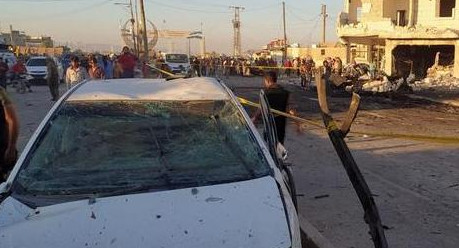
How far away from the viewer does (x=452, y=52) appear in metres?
38.8

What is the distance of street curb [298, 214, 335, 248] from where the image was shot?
4.98 m

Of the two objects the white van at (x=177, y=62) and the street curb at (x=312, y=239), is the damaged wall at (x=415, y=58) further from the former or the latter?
the street curb at (x=312, y=239)

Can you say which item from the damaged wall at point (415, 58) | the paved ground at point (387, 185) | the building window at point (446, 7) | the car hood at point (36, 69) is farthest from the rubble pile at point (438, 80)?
the car hood at point (36, 69)

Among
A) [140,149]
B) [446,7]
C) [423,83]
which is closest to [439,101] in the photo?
[423,83]

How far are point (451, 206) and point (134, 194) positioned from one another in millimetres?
4510

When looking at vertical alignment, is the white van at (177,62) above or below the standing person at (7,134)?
below

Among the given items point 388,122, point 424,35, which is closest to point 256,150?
point 388,122

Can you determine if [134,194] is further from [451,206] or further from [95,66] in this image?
[95,66]

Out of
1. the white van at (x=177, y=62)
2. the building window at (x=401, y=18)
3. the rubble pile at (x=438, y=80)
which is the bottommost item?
the rubble pile at (x=438, y=80)

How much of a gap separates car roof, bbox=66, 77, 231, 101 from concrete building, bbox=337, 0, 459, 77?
30.7 metres

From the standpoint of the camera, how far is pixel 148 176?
3459 millimetres

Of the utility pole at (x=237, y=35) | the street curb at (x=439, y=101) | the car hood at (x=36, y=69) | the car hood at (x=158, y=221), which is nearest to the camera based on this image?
the car hood at (x=158, y=221)

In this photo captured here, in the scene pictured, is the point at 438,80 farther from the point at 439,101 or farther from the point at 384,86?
the point at 439,101

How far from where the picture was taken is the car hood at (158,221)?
8.90 ft
